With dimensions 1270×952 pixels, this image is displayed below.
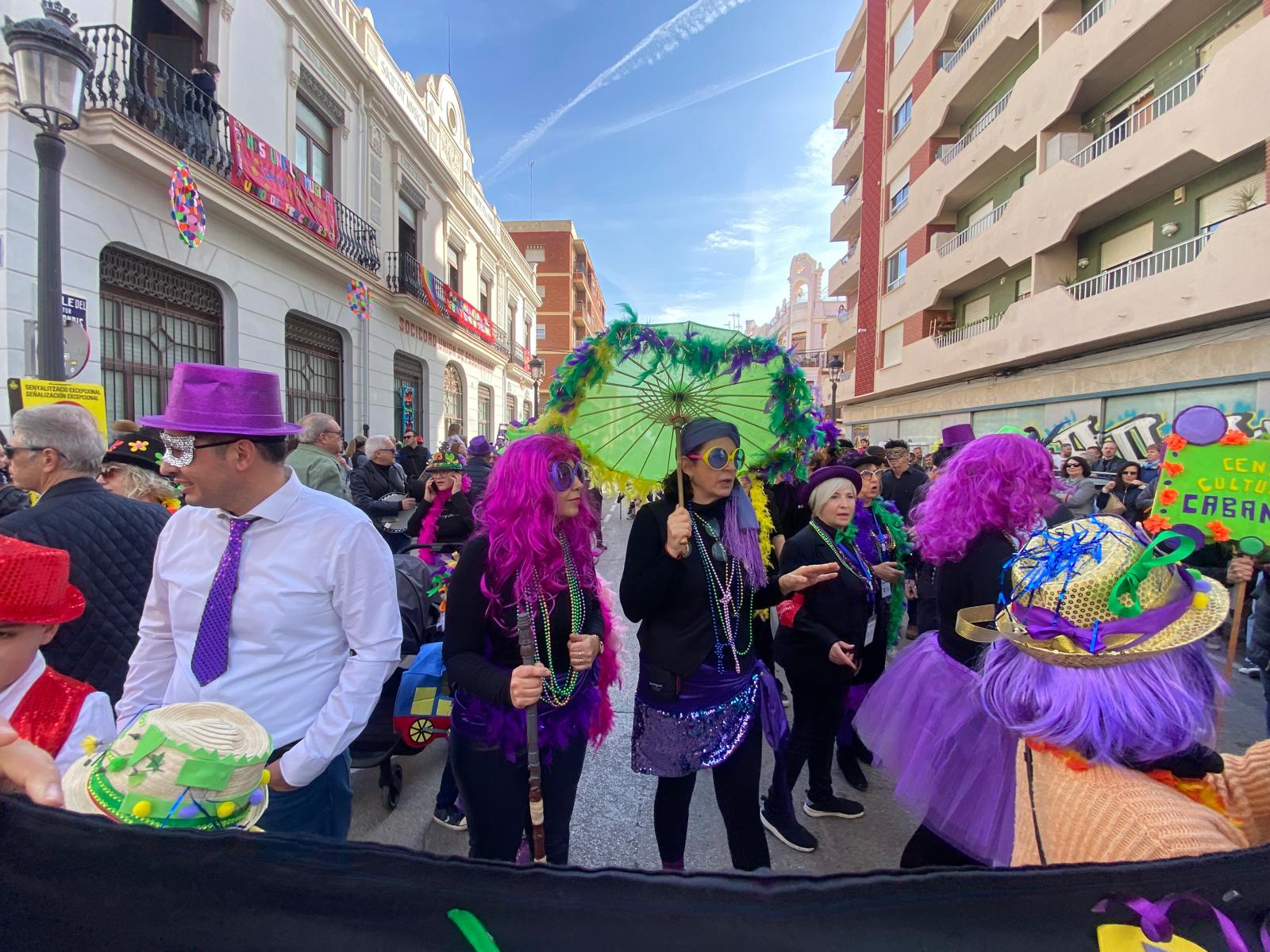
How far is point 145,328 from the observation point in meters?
8.34

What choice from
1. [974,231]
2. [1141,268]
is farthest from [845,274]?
[1141,268]

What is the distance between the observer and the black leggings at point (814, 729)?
3037mm

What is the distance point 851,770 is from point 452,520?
10.3ft

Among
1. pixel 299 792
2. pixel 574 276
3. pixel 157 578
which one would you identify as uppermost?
pixel 574 276

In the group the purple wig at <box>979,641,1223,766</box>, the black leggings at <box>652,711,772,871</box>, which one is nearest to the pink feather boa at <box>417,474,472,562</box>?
the black leggings at <box>652,711,772,871</box>

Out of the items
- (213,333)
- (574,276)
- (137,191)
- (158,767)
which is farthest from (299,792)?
(574,276)

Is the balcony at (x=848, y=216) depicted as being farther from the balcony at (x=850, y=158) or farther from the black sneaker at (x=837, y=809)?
the black sneaker at (x=837, y=809)

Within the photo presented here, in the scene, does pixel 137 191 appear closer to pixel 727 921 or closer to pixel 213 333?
pixel 213 333

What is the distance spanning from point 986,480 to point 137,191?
1007 centimetres

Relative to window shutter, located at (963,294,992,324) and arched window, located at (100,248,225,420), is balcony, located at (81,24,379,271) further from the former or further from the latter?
window shutter, located at (963,294,992,324)

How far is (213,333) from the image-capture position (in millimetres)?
9609

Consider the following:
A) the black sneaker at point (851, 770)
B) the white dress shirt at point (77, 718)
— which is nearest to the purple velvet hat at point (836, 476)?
the black sneaker at point (851, 770)

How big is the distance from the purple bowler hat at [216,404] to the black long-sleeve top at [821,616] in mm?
2336

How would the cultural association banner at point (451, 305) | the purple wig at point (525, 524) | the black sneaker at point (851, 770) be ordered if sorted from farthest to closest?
the cultural association banner at point (451, 305)
the black sneaker at point (851, 770)
the purple wig at point (525, 524)
